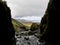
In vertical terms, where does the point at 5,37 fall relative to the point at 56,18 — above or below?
below

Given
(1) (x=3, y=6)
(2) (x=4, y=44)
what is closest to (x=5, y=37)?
(2) (x=4, y=44)

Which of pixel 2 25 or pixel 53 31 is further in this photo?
pixel 53 31

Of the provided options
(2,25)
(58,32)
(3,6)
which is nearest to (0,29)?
(2,25)

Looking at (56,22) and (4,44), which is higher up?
(56,22)

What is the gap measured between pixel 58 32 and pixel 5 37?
11.8 metres

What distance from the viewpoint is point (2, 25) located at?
1937 inches

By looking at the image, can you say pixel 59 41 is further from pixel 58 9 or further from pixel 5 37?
pixel 5 37

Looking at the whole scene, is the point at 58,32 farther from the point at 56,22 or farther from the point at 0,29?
the point at 0,29

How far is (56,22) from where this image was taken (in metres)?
51.3

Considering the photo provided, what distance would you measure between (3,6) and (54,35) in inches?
533

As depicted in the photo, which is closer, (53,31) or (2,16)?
(2,16)

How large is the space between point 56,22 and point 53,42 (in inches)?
205

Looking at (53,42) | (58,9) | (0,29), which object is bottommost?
(53,42)

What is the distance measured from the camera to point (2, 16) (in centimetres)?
4947
